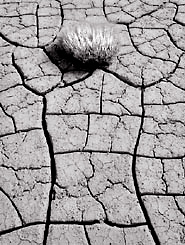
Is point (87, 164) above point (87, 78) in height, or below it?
below

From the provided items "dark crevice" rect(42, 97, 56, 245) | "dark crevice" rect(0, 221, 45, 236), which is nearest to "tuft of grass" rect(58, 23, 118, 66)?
"dark crevice" rect(42, 97, 56, 245)

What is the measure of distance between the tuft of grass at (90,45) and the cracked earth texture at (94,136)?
9 centimetres

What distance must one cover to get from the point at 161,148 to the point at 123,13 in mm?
1805

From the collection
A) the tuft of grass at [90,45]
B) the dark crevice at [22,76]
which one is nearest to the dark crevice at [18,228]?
the dark crevice at [22,76]

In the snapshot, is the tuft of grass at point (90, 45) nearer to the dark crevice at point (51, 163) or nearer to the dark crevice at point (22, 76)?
the dark crevice at point (22, 76)

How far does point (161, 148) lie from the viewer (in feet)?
8.61

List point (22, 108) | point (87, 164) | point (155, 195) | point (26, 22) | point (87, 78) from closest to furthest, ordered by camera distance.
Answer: point (155, 195) < point (87, 164) < point (22, 108) < point (87, 78) < point (26, 22)

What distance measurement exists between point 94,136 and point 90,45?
0.90m

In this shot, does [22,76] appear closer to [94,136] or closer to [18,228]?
[94,136]

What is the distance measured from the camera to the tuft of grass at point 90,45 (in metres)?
3.23

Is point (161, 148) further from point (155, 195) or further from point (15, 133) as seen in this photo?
point (15, 133)

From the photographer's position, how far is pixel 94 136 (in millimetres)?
2713

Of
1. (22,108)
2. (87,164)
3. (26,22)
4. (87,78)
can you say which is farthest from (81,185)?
(26,22)

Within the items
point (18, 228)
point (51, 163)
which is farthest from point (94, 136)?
point (18, 228)
